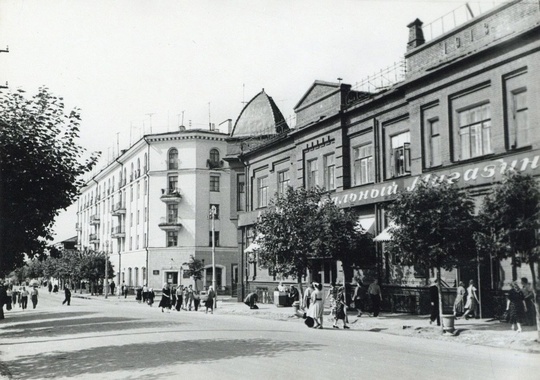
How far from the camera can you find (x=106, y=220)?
267ft

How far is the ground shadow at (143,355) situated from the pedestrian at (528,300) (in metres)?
7.03

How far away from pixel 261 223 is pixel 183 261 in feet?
110

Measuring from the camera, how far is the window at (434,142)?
23.3 meters

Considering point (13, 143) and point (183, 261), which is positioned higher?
point (13, 143)

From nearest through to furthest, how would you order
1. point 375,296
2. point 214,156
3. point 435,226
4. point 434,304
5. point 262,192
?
point 435,226
point 434,304
point 375,296
point 262,192
point 214,156

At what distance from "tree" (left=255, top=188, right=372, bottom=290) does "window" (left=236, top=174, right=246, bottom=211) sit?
48.3ft

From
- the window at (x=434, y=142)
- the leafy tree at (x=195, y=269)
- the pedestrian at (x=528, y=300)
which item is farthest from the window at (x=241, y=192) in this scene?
the pedestrian at (x=528, y=300)

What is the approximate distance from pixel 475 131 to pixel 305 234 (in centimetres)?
828

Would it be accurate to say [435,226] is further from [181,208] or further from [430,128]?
[181,208]

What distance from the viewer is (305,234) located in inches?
1003

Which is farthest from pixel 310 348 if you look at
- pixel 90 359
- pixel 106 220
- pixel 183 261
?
pixel 106 220

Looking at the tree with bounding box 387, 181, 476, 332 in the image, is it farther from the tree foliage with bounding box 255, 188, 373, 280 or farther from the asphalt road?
the tree foliage with bounding box 255, 188, 373, 280

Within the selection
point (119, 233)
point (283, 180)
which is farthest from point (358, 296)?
point (119, 233)

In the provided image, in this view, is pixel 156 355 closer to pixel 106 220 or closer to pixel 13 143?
pixel 13 143
